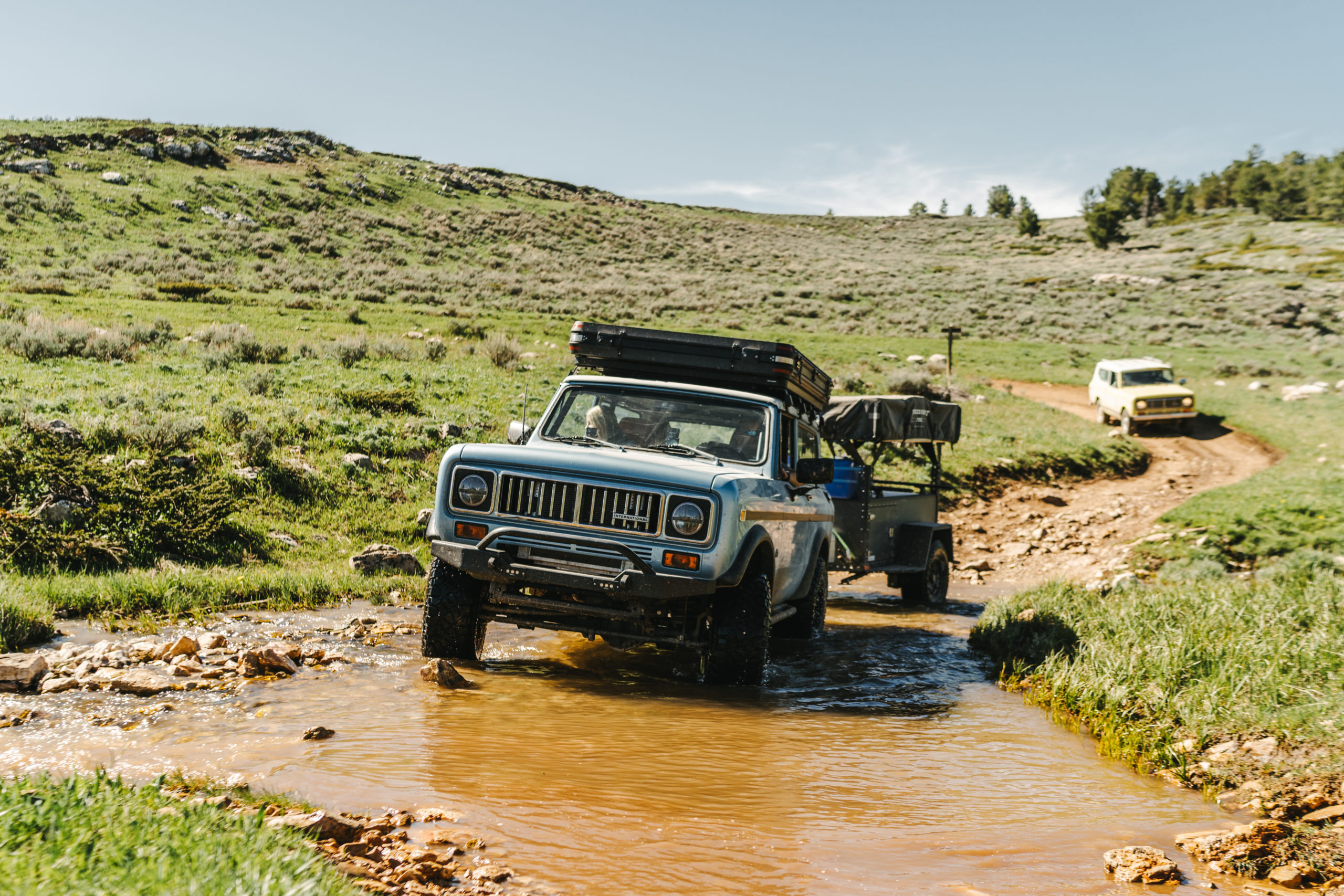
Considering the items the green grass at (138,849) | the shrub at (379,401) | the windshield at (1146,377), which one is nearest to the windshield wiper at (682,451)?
the green grass at (138,849)

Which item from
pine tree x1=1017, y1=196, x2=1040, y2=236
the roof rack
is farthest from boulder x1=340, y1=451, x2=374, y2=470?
pine tree x1=1017, y1=196, x2=1040, y2=236

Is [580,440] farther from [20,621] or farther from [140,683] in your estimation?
[20,621]

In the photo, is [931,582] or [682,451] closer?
[682,451]

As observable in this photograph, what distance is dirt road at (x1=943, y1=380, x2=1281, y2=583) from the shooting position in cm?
1492

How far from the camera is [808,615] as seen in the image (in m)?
8.67

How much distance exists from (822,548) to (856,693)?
82.0 inches

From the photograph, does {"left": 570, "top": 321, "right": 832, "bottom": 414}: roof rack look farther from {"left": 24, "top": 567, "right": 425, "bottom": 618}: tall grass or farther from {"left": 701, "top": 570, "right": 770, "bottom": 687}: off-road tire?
{"left": 24, "top": 567, "right": 425, "bottom": 618}: tall grass

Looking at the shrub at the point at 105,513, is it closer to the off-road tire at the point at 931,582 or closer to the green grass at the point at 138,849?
the green grass at the point at 138,849

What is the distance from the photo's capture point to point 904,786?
4.93m

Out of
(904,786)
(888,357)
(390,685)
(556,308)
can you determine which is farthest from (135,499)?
(556,308)

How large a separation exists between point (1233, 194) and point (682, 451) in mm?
130252

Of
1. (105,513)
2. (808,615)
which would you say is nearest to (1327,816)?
(808,615)

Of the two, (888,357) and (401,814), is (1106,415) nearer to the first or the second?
(888,357)

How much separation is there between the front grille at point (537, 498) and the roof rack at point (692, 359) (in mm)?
2156
